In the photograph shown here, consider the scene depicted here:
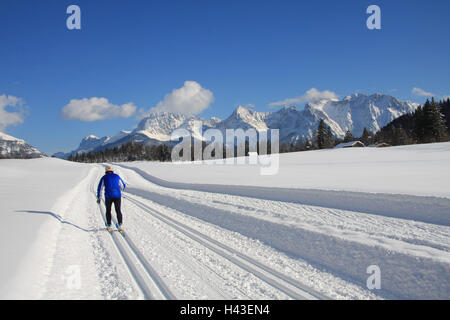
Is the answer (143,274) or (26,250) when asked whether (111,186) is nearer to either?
(26,250)

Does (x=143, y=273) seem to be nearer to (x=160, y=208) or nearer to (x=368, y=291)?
(x=368, y=291)

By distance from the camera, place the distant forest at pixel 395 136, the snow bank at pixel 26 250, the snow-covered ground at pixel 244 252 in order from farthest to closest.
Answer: the distant forest at pixel 395 136, the snow-covered ground at pixel 244 252, the snow bank at pixel 26 250

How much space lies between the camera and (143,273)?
16.5 ft

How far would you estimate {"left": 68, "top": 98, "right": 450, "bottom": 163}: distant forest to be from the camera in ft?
165

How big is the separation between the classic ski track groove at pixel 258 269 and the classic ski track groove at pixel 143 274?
64.2 inches

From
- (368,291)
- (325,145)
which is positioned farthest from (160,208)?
(325,145)

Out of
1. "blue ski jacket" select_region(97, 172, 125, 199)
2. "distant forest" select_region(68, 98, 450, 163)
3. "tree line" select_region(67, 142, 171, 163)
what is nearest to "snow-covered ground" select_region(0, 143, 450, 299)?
"blue ski jacket" select_region(97, 172, 125, 199)

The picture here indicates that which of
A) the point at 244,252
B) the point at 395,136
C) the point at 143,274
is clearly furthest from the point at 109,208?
the point at 395,136

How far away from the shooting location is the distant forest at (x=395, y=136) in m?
50.2

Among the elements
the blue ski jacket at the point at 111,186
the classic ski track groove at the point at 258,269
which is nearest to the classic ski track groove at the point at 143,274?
the classic ski track groove at the point at 258,269

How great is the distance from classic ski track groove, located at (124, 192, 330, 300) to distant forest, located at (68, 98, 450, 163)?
186 ft

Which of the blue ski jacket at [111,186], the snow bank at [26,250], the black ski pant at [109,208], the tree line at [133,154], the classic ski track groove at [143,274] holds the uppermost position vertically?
the tree line at [133,154]

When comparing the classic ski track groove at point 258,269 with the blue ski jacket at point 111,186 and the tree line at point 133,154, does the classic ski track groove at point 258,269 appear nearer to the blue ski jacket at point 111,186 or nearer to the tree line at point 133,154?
the blue ski jacket at point 111,186
